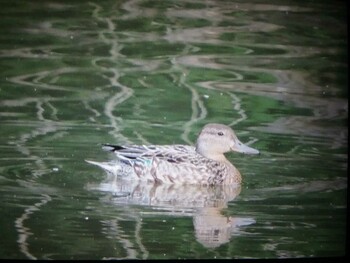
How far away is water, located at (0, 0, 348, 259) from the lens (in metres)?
5.16

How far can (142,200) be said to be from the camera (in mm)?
5129

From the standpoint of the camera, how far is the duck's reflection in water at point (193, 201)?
5.04 metres

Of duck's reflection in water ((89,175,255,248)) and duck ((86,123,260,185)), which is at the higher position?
duck ((86,123,260,185))

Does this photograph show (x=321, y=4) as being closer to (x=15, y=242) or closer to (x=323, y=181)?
(x=323, y=181)

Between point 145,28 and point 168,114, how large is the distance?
358 mm

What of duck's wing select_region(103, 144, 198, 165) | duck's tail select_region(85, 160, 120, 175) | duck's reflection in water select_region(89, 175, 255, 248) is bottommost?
duck's reflection in water select_region(89, 175, 255, 248)

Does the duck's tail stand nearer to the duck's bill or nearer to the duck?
the duck

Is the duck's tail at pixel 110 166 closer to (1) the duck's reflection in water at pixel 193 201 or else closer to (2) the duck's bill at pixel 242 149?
(1) the duck's reflection in water at pixel 193 201

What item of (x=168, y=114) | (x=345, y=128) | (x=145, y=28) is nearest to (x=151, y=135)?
(x=168, y=114)

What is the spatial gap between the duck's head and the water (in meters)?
0.06

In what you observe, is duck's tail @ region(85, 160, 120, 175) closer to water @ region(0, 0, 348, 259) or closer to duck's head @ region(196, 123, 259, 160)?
water @ region(0, 0, 348, 259)

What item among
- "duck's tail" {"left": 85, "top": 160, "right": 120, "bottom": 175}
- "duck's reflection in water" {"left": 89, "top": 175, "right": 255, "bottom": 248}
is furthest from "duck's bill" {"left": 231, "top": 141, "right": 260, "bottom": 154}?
"duck's tail" {"left": 85, "top": 160, "right": 120, "bottom": 175}

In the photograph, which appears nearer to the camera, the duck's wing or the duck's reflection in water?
the duck's reflection in water

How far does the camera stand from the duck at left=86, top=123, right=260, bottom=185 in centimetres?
518
